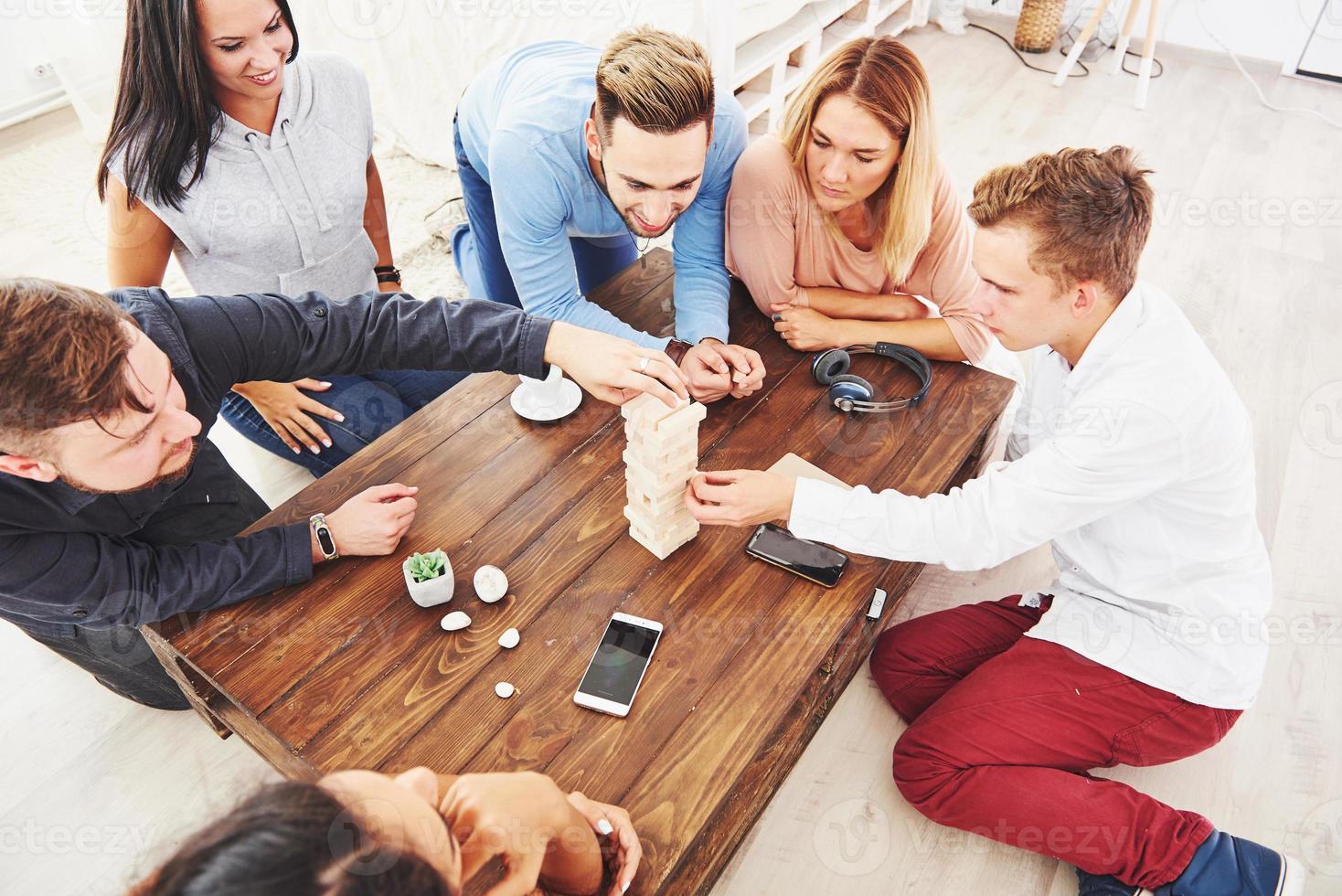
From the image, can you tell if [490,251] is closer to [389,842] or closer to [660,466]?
[660,466]

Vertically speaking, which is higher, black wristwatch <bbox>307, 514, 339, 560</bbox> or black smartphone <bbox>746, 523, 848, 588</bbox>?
black wristwatch <bbox>307, 514, 339, 560</bbox>

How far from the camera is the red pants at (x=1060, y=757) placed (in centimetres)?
147

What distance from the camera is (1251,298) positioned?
9.84 ft

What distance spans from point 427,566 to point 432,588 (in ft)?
0.12

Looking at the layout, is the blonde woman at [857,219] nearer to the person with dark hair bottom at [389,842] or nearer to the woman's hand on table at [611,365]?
the woman's hand on table at [611,365]

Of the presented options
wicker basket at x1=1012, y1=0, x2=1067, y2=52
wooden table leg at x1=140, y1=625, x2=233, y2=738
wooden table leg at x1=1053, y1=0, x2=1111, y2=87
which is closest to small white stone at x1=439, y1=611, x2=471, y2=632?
wooden table leg at x1=140, y1=625, x2=233, y2=738

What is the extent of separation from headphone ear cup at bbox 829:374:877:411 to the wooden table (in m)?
0.03

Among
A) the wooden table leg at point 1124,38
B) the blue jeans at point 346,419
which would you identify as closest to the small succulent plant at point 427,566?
the blue jeans at point 346,419

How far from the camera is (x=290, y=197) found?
184cm

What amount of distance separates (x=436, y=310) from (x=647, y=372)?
42cm

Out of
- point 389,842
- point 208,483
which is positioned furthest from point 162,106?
point 389,842

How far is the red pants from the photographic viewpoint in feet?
4.82

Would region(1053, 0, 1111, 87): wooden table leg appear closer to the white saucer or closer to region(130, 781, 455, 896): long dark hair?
the white saucer

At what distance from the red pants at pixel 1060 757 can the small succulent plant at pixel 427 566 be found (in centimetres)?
99
